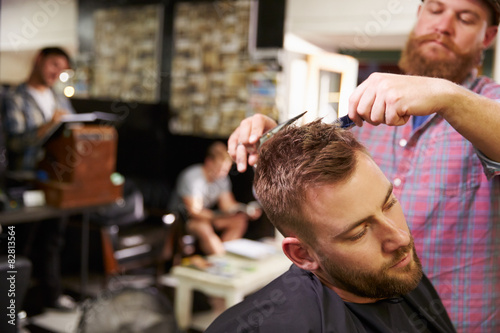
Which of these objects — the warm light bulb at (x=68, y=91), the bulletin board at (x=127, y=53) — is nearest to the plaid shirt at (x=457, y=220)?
the bulletin board at (x=127, y=53)

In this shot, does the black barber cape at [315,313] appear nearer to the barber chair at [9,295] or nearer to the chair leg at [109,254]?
the barber chair at [9,295]

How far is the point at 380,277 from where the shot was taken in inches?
43.3

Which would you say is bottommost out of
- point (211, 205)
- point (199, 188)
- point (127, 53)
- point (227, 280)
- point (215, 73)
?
point (211, 205)

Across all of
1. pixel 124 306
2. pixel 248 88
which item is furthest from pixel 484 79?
pixel 248 88

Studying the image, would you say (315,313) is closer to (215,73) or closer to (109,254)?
(109,254)

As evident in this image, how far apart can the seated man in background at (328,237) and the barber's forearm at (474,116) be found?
20 centimetres

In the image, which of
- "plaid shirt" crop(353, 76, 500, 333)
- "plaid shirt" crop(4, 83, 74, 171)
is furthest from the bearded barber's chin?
"plaid shirt" crop(4, 83, 74, 171)

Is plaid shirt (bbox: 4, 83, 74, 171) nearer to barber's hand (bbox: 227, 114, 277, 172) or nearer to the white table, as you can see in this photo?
the white table

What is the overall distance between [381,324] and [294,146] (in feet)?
1.51

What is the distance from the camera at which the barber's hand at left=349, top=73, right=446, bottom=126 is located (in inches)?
37.8

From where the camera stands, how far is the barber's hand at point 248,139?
1.29 meters

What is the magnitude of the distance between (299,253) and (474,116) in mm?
481

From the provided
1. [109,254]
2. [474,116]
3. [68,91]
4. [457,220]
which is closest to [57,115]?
[109,254]

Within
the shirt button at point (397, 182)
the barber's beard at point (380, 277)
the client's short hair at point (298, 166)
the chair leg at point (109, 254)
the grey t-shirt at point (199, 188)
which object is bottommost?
the chair leg at point (109, 254)
